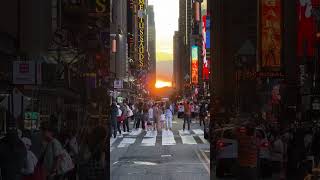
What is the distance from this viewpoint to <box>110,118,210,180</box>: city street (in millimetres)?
20484

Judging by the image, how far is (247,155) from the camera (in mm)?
13617

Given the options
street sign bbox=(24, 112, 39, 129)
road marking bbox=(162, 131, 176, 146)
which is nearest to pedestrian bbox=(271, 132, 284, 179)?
street sign bbox=(24, 112, 39, 129)

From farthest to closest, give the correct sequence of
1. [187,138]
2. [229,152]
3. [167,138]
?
[187,138] → [167,138] → [229,152]

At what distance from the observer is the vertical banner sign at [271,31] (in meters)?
39.3

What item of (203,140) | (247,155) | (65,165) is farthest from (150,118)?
(65,165)

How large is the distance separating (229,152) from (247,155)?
5.24m

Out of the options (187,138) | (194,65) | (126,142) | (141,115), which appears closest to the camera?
(126,142)

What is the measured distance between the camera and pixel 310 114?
31.6m

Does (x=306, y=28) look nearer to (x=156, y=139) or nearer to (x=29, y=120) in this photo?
(x=156, y=139)

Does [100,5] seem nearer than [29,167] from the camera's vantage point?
No

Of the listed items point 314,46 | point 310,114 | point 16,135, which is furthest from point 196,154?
point 16,135

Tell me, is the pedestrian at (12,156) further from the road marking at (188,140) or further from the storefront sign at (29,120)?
the road marking at (188,140)

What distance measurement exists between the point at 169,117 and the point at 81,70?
8267 millimetres

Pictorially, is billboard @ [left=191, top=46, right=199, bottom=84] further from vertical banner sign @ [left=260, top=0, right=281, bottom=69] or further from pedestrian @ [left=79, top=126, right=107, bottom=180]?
pedestrian @ [left=79, top=126, right=107, bottom=180]
